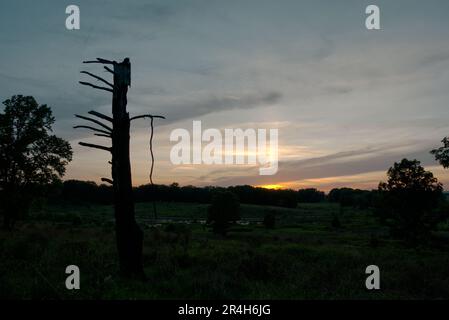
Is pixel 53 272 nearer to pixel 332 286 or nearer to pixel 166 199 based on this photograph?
pixel 332 286

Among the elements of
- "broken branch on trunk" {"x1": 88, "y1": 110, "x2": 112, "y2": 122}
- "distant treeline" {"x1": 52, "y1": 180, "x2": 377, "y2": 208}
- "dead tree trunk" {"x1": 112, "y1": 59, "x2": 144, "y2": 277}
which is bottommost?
"distant treeline" {"x1": 52, "y1": 180, "x2": 377, "y2": 208}

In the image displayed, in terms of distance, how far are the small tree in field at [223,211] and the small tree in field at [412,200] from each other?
20900 millimetres

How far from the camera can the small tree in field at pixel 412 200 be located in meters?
38.5

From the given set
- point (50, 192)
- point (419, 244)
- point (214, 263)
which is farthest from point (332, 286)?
point (419, 244)

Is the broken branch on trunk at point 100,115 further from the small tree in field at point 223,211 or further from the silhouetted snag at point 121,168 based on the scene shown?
the small tree in field at point 223,211

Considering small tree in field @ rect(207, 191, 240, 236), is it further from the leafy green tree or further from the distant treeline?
the distant treeline

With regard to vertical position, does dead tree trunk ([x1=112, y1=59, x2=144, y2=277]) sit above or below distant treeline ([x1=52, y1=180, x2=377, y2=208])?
above

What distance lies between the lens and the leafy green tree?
28.9 m

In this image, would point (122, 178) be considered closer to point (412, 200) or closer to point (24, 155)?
point (24, 155)

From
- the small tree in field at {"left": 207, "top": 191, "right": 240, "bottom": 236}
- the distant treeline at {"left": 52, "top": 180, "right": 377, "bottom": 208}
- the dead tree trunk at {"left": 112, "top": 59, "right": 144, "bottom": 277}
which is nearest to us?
the dead tree trunk at {"left": 112, "top": 59, "right": 144, "bottom": 277}

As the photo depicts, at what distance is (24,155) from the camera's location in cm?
2970

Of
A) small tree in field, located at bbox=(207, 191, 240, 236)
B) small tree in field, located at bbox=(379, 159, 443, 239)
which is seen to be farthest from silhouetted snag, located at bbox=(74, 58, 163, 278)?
small tree in field, located at bbox=(207, 191, 240, 236)

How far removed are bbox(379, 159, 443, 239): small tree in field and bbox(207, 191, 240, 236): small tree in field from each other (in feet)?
68.6
